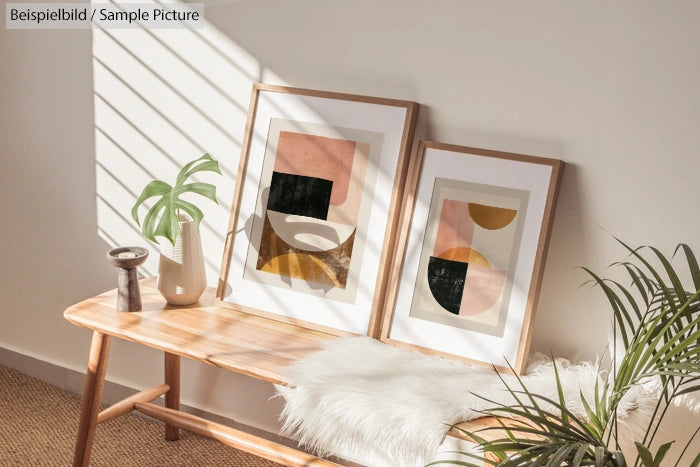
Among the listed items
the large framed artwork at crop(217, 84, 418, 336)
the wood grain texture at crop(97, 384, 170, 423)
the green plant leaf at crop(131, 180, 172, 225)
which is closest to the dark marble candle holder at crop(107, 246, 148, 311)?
the green plant leaf at crop(131, 180, 172, 225)

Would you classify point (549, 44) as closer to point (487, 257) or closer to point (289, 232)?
point (487, 257)

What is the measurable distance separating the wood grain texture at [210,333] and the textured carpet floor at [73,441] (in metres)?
0.61

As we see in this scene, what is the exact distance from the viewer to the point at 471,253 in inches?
67.7

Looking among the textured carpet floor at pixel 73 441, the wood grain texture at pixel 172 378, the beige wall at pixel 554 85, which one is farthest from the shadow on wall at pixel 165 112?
the textured carpet floor at pixel 73 441

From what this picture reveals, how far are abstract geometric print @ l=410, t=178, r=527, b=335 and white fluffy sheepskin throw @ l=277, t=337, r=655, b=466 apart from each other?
13 cm

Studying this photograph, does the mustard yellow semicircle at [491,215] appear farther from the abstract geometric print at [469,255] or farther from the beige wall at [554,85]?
the beige wall at [554,85]

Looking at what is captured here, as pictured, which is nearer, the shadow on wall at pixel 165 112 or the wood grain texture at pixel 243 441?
the wood grain texture at pixel 243 441

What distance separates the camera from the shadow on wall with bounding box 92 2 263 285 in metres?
2.04

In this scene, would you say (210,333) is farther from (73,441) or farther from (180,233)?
(73,441)

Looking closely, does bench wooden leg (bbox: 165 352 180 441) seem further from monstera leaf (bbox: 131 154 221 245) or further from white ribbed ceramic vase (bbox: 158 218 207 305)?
monstera leaf (bbox: 131 154 221 245)

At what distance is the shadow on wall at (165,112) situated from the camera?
2.04m

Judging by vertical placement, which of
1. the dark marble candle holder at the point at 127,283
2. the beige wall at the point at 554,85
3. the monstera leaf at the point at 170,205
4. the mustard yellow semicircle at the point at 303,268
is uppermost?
the beige wall at the point at 554,85

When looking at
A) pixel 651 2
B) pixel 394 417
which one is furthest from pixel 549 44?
pixel 394 417

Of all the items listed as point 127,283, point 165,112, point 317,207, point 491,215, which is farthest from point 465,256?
point 165,112
